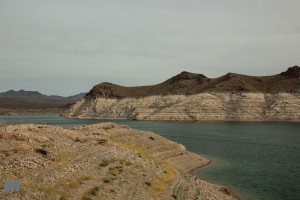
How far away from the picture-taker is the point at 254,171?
52.2 meters

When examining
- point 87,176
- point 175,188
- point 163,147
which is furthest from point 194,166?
point 87,176

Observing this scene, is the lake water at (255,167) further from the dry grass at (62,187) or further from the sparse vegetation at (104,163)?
the dry grass at (62,187)

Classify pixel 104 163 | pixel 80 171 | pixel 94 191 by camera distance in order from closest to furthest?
pixel 94 191 < pixel 80 171 < pixel 104 163

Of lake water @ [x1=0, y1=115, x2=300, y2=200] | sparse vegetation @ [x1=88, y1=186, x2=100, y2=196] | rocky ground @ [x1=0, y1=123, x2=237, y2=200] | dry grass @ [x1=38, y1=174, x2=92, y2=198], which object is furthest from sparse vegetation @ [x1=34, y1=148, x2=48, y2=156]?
lake water @ [x1=0, y1=115, x2=300, y2=200]

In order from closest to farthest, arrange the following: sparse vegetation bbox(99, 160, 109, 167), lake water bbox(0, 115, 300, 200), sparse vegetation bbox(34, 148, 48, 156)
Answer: sparse vegetation bbox(34, 148, 48, 156) < sparse vegetation bbox(99, 160, 109, 167) < lake water bbox(0, 115, 300, 200)

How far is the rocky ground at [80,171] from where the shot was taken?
2680 centimetres

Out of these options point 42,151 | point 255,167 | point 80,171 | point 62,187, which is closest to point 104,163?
point 80,171

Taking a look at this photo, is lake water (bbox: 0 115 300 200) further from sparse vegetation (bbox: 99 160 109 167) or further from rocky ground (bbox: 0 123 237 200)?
sparse vegetation (bbox: 99 160 109 167)

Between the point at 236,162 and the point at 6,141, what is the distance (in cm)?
4063

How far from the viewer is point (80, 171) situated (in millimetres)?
30703

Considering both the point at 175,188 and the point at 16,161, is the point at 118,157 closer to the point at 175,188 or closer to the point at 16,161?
the point at 175,188

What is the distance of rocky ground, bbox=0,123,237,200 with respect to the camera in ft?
87.9

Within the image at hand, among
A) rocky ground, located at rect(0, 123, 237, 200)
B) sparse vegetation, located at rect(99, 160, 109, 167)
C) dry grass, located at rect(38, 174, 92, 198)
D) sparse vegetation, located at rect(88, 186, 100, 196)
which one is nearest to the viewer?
dry grass, located at rect(38, 174, 92, 198)

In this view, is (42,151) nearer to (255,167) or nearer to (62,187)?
(62,187)
